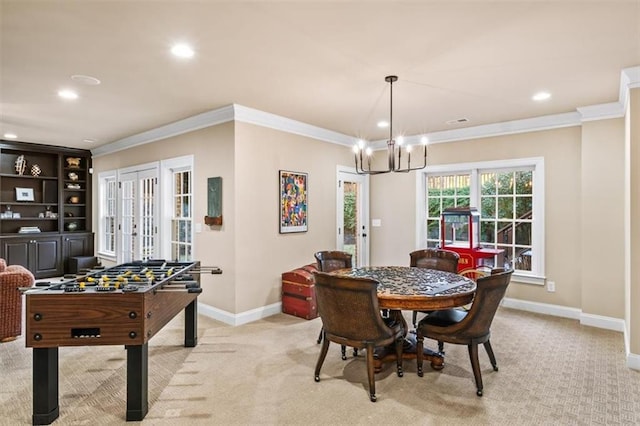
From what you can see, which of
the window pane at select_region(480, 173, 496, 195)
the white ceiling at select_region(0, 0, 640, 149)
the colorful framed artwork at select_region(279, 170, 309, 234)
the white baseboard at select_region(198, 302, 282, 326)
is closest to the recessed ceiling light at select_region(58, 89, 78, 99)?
the white ceiling at select_region(0, 0, 640, 149)

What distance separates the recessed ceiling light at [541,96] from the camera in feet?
12.4

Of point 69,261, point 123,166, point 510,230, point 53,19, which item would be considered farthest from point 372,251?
point 69,261

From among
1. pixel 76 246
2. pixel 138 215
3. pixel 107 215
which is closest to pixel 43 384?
pixel 138 215

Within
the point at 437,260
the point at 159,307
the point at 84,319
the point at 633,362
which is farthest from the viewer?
the point at 437,260

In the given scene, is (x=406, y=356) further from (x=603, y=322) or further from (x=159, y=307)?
(x=603, y=322)

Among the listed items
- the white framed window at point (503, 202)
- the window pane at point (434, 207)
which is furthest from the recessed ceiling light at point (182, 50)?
the window pane at point (434, 207)

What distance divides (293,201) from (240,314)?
1600mm

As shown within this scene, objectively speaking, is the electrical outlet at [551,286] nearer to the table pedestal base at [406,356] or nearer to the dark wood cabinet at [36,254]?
A: the table pedestal base at [406,356]

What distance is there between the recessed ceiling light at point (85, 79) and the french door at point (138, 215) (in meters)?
2.14

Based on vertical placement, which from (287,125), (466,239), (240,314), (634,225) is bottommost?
(240,314)

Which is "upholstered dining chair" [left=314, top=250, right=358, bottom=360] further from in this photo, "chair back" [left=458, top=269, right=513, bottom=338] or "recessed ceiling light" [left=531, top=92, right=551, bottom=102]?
"recessed ceiling light" [left=531, top=92, right=551, bottom=102]

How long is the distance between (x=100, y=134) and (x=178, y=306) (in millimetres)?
4215

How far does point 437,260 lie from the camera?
4.14 metres

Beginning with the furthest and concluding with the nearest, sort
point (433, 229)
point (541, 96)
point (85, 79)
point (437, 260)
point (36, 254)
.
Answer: point (36, 254), point (433, 229), point (437, 260), point (541, 96), point (85, 79)
